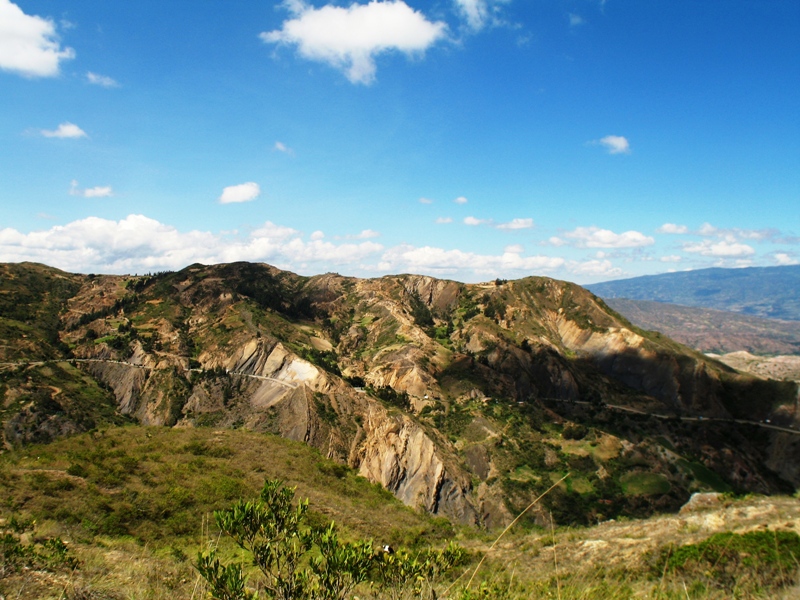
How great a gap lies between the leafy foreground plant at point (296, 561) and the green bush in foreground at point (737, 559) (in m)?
7.96

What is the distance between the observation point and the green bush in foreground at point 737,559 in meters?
11.5

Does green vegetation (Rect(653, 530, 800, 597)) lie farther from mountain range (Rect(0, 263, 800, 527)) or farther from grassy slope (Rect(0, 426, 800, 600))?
mountain range (Rect(0, 263, 800, 527))

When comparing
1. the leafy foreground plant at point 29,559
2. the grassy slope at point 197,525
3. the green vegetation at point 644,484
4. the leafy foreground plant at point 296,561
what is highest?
the leafy foreground plant at point 296,561

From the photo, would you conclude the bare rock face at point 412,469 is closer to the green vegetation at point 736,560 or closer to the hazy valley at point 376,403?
the hazy valley at point 376,403

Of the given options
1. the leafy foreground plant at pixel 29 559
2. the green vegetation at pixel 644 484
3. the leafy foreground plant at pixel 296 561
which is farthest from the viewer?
the green vegetation at pixel 644 484

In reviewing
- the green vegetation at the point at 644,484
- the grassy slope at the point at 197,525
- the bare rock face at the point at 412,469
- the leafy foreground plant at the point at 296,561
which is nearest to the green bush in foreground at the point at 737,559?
the grassy slope at the point at 197,525

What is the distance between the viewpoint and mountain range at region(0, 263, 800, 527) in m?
59.5

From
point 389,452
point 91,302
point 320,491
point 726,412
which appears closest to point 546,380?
point 726,412

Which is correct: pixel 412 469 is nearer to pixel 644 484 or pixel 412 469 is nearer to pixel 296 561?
pixel 644 484

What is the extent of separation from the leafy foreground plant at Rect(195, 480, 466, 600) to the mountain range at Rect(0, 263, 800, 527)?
52.2m

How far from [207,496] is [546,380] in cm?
7464

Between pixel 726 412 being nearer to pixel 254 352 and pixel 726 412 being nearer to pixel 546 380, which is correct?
pixel 546 380

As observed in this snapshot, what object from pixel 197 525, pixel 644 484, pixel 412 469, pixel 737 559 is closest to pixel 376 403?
pixel 412 469

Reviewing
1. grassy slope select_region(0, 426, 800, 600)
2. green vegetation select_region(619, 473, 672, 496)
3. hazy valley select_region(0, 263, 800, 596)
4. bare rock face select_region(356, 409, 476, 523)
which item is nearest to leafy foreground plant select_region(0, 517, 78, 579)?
grassy slope select_region(0, 426, 800, 600)
